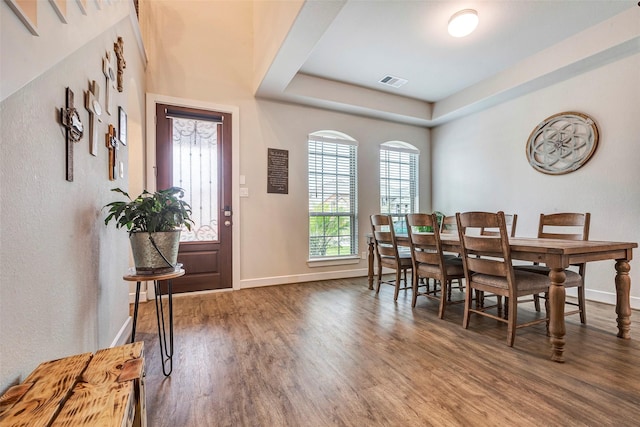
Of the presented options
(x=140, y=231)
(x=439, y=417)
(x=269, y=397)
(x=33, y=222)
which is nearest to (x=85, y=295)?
(x=140, y=231)

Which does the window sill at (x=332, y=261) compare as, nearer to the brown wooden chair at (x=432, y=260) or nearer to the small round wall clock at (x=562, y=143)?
the brown wooden chair at (x=432, y=260)

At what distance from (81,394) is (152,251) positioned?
83cm

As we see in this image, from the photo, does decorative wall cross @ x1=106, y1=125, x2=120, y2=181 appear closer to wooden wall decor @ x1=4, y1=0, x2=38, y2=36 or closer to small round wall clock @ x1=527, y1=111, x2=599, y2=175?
wooden wall decor @ x1=4, y1=0, x2=38, y2=36

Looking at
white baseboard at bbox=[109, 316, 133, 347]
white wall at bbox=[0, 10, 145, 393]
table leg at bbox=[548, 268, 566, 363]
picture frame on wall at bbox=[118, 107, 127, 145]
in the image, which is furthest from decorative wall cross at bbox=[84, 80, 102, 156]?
table leg at bbox=[548, 268, 566, 363]

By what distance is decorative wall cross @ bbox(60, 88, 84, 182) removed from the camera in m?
1.20

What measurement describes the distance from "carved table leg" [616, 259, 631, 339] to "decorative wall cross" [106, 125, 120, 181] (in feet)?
12.3

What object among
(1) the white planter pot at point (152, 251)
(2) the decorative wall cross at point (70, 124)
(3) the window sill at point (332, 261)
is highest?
(2) the decorative wall cross at point (70, 124)

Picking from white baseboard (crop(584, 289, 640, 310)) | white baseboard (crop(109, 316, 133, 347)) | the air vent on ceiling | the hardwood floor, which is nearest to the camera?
the hardwood floor

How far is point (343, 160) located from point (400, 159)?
1.17 metres

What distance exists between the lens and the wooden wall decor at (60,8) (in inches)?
39.9

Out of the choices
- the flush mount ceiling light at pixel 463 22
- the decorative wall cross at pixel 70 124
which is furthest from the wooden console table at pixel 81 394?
the flush mount ceiling light at pixel 463 22

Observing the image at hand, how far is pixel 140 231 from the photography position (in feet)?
4.94

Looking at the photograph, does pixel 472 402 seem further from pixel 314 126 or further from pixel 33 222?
pixel 314 126

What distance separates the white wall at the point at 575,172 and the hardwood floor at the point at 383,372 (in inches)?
38.4
